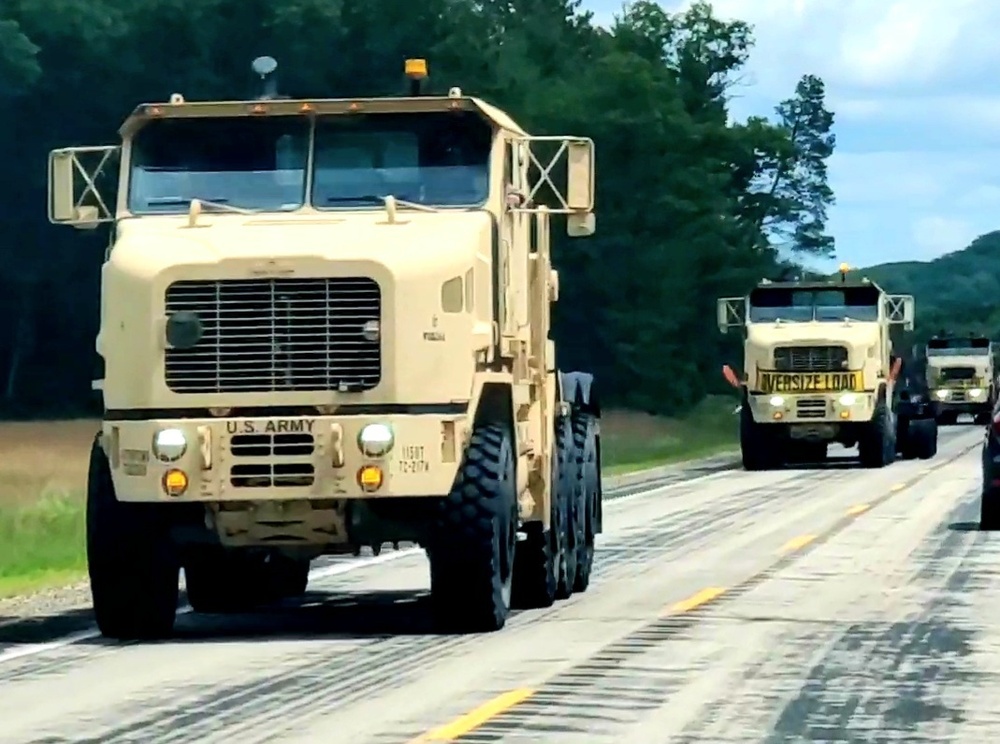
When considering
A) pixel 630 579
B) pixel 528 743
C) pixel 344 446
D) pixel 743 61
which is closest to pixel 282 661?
pixel 344 446

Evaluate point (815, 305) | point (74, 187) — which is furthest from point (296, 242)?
point (815, 305)

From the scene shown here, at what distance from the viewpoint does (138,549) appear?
16.0 metres

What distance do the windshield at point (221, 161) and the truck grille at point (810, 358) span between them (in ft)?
88.3

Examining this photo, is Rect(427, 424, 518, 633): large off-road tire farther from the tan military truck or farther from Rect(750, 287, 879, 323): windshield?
the tan military truck

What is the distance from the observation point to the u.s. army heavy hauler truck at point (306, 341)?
→ 15602 millimetres

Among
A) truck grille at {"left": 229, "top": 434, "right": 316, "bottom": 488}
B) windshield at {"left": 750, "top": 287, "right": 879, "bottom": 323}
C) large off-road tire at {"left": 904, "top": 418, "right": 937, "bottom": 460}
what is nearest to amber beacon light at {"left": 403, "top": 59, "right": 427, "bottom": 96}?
truck grille at {"left": 229, "top": 434, "right": 316, "bottom": 488}

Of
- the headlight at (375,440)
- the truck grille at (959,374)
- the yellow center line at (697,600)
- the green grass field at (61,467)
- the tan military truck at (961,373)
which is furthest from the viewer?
the truck grille at (959,374)

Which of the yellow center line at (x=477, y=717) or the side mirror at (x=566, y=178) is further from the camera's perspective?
the side mirror at (x=566, y=178)

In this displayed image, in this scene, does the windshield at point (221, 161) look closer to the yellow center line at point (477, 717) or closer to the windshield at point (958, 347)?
the yellow center line at point (477, 717)

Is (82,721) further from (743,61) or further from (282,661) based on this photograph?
(743,61)

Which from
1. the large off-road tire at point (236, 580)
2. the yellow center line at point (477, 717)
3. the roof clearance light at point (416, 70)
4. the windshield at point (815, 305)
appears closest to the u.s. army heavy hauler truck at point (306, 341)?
the roof clearance light at point (416, 70)

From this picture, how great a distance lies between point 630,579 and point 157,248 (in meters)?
6.16

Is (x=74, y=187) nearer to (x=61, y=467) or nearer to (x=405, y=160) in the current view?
(x=405, y=160)

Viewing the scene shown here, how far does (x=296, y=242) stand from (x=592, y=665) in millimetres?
3350
